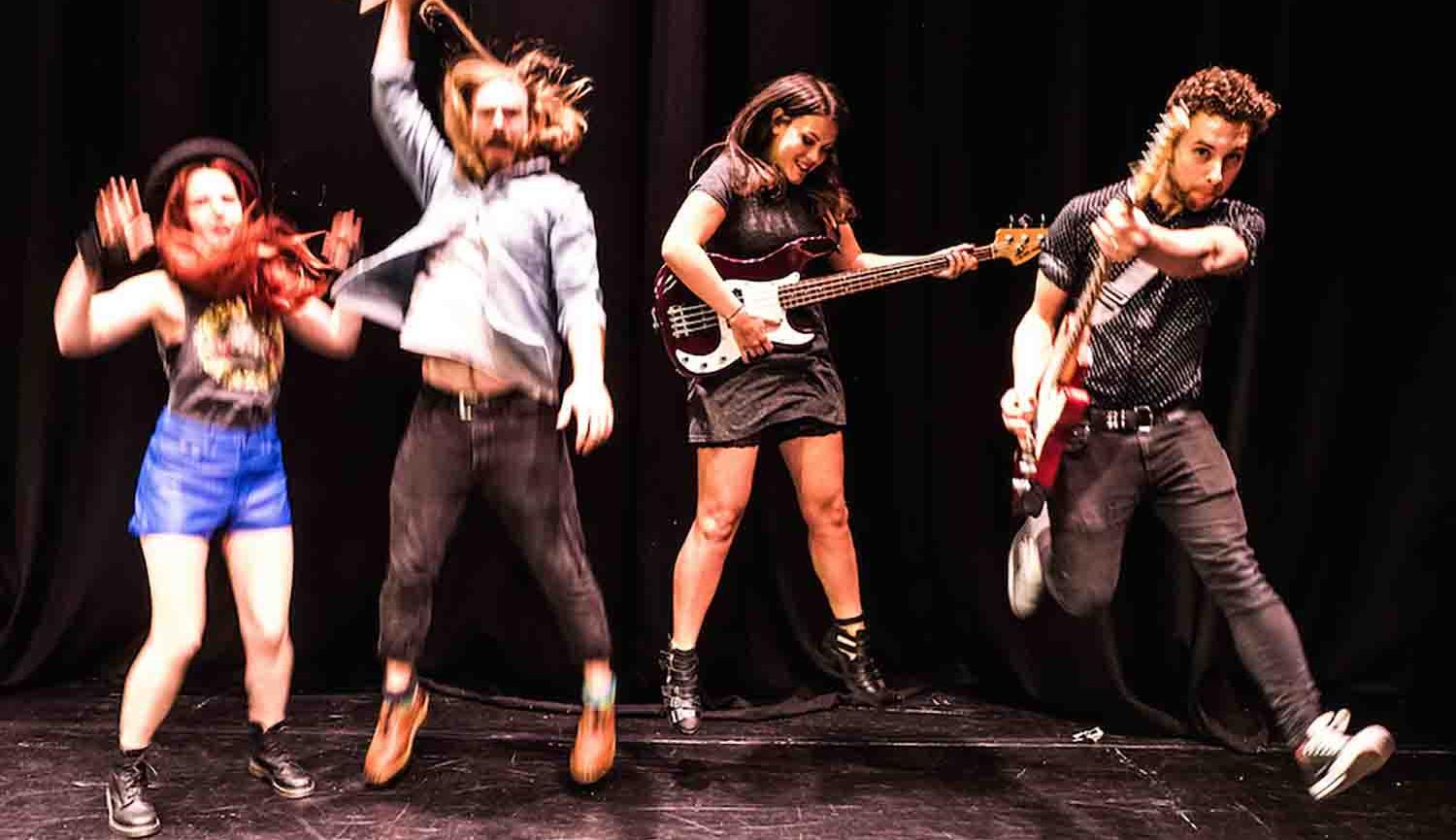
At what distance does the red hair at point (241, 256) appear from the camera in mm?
3111

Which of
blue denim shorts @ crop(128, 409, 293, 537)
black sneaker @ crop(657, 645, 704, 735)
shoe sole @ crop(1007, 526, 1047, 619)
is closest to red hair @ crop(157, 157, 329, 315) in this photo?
blue denim shorts @ crop(128, 409, 293, 537)

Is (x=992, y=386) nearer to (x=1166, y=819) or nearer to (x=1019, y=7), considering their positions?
(x=1019, y=7)

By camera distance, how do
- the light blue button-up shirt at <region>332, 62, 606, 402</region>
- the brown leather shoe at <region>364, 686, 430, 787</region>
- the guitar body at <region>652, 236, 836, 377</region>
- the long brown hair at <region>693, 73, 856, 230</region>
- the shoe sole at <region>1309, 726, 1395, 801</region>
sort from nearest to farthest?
the shoe sole at <region>1309, 726, 1395, 801</region> → the light blue button-up shirt at <region>332, 62, 606, 402</region> → the brown leather shoe at <region>364, 686, 430, 787</region> → the long brown hair at <region>693, 73, 856, 230</region> → the guitar body at <region>652, 236, 836, 377</region>

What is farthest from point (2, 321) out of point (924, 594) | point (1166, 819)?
point (1166, 819)

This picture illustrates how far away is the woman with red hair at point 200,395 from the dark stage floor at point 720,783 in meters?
0.34

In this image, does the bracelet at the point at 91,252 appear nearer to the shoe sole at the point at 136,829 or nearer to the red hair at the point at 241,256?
the red hair at the point at 241,256

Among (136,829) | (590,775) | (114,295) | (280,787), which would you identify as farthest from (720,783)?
(114,295)

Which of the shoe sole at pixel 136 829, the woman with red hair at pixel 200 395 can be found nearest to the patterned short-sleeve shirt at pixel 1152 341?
the woman with red hair at pixel 200 395

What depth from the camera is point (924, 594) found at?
4.58 m

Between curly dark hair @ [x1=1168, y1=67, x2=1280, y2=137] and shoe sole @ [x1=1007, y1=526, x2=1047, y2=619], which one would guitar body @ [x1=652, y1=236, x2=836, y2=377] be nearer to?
shoe sole @ [x1=1007, y1=526, x2=1047, y2=619]

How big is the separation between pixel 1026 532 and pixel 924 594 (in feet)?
3.76

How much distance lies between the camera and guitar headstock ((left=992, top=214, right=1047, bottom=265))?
3922 mm

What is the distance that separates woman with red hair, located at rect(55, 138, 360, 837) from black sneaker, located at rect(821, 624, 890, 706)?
61.6 inches

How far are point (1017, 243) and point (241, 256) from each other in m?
2.08
